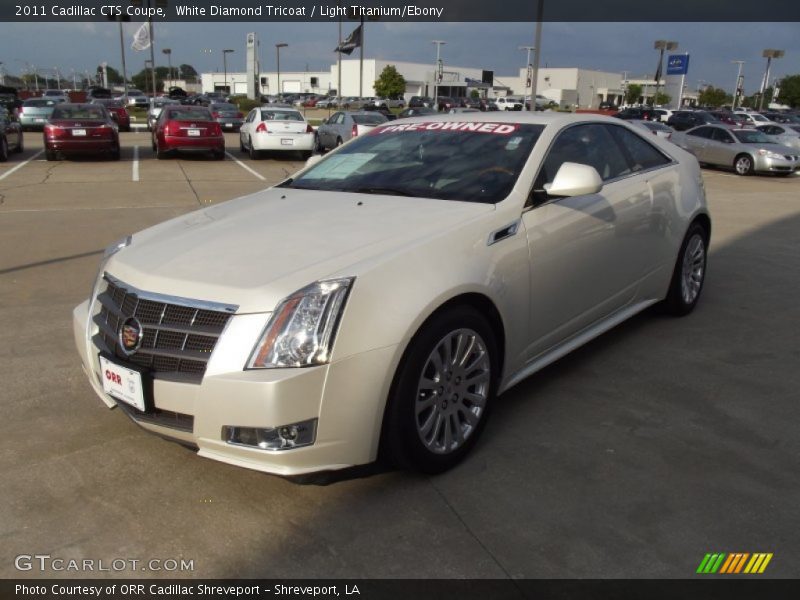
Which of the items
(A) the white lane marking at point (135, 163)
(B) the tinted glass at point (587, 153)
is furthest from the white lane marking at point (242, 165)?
(B) the tinted glass at point (587, 153)

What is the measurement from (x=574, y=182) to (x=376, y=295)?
4.42ft

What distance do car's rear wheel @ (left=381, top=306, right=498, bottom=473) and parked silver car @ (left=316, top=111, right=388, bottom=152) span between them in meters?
17.2

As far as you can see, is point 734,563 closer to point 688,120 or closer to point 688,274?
point 688,274

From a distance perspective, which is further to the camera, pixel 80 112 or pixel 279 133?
pixel 279 133

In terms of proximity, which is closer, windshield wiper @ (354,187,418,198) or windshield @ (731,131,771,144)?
windshield wiper @ (354,187,418,198)

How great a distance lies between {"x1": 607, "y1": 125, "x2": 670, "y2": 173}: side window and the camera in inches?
185

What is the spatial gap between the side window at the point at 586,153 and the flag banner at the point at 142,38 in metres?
34.6

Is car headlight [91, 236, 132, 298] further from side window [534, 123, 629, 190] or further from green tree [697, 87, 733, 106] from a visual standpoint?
green tree [697, 87, 733, 106]

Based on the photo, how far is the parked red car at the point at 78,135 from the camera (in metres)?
16.8

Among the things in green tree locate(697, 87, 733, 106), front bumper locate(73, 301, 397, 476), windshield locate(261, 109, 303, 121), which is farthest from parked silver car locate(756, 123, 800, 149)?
green tree locate(697, 87, 733, 106)

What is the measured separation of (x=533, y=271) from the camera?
11.5ft

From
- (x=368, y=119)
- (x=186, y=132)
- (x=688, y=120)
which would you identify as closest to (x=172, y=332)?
(x=186, y=132)

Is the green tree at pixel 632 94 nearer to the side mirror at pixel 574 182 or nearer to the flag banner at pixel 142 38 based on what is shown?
the flag banner at pixel 142 38

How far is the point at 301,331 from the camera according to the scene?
2605 millimetres
